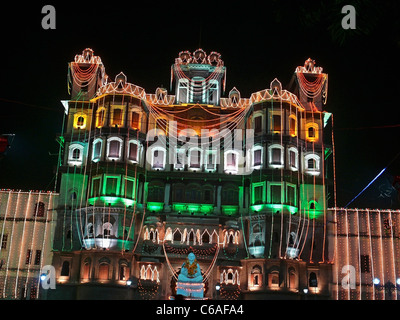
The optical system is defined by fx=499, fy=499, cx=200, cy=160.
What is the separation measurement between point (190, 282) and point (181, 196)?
1799 cm

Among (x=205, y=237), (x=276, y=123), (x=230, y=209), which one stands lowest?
(x=205, y=237)

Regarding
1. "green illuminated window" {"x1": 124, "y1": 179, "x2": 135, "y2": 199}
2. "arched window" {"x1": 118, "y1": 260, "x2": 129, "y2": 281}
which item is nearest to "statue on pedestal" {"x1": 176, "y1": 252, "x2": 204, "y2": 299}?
"arched window" {"x1": 118, "y1": 260, "x2": 129, "y2": 281}

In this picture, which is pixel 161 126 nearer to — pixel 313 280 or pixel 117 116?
pixel 117 116

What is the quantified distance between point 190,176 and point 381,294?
67.1 feet

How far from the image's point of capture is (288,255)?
43.7 meters

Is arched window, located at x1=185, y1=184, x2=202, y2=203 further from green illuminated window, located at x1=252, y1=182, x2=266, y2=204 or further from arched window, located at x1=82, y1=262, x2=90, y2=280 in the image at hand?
arched window, located at x1=82, y1=262, x2=90, y2=280

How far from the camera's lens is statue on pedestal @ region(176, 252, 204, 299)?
28.3 metres

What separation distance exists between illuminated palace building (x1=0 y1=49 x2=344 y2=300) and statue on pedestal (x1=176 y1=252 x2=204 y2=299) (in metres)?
14.5

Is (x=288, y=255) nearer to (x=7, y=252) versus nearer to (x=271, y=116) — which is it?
(x=271, y=116)

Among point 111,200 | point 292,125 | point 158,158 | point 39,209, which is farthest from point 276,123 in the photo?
point 39,209

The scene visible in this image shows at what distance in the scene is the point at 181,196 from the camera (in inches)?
1831

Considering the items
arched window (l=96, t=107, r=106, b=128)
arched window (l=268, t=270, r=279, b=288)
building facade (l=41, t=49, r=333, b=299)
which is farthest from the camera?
arched window (l=96, t=107, r=106, b=128)
